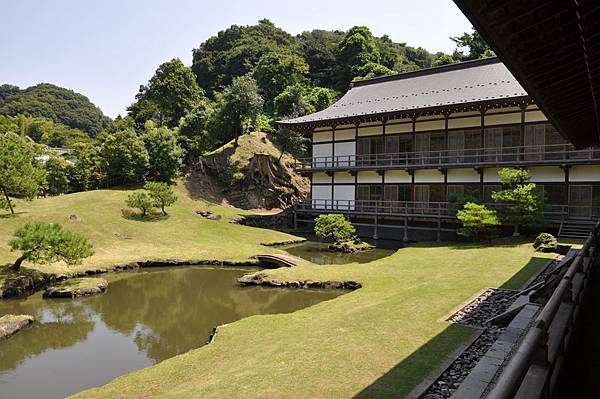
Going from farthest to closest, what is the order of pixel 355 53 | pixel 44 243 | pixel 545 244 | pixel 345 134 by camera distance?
pixel 355 53 → pixel 345 134 → pixel 545 244 → pixel 44 243

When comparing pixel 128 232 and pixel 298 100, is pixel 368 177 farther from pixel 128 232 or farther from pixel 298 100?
pixel 298 100

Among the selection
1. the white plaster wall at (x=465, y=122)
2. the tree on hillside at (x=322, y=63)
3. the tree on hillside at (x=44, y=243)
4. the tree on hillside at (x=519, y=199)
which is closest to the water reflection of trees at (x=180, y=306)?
the tree on hillside at (x=44, y=243)

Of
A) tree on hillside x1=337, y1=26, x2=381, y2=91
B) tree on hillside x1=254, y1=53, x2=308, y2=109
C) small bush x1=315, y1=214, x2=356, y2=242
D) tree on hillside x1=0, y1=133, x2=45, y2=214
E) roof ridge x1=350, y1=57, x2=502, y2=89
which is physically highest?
tree on hillside x1=337, y1=26, x2=381, y2=91

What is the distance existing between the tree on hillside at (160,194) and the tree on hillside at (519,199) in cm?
2205

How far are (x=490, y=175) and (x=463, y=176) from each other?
1.65 m

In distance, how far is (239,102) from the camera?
41.5m

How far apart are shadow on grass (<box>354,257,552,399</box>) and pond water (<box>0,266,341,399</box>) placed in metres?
6.10

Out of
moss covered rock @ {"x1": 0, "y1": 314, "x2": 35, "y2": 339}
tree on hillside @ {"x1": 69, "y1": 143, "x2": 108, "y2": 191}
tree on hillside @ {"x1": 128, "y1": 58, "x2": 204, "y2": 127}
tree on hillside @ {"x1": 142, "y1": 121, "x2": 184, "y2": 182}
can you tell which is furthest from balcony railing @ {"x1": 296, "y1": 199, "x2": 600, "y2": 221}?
tree on hillside @ {"x1": 128, "y1": 58, "x2": 204, "y2": 127}

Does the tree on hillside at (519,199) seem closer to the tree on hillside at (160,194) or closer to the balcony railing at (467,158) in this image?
the balcony railing at (467,158)

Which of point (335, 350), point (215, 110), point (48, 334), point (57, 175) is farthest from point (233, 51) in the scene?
point (335, 350)

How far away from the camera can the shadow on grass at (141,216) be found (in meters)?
29.4

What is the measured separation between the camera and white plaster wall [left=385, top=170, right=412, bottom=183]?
29.3 m

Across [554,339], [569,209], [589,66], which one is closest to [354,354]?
[554,339]

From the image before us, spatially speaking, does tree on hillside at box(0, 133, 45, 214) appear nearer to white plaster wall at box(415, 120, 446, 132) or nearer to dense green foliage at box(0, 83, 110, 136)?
white plaster wall at box(415, 120, 446, 132)
